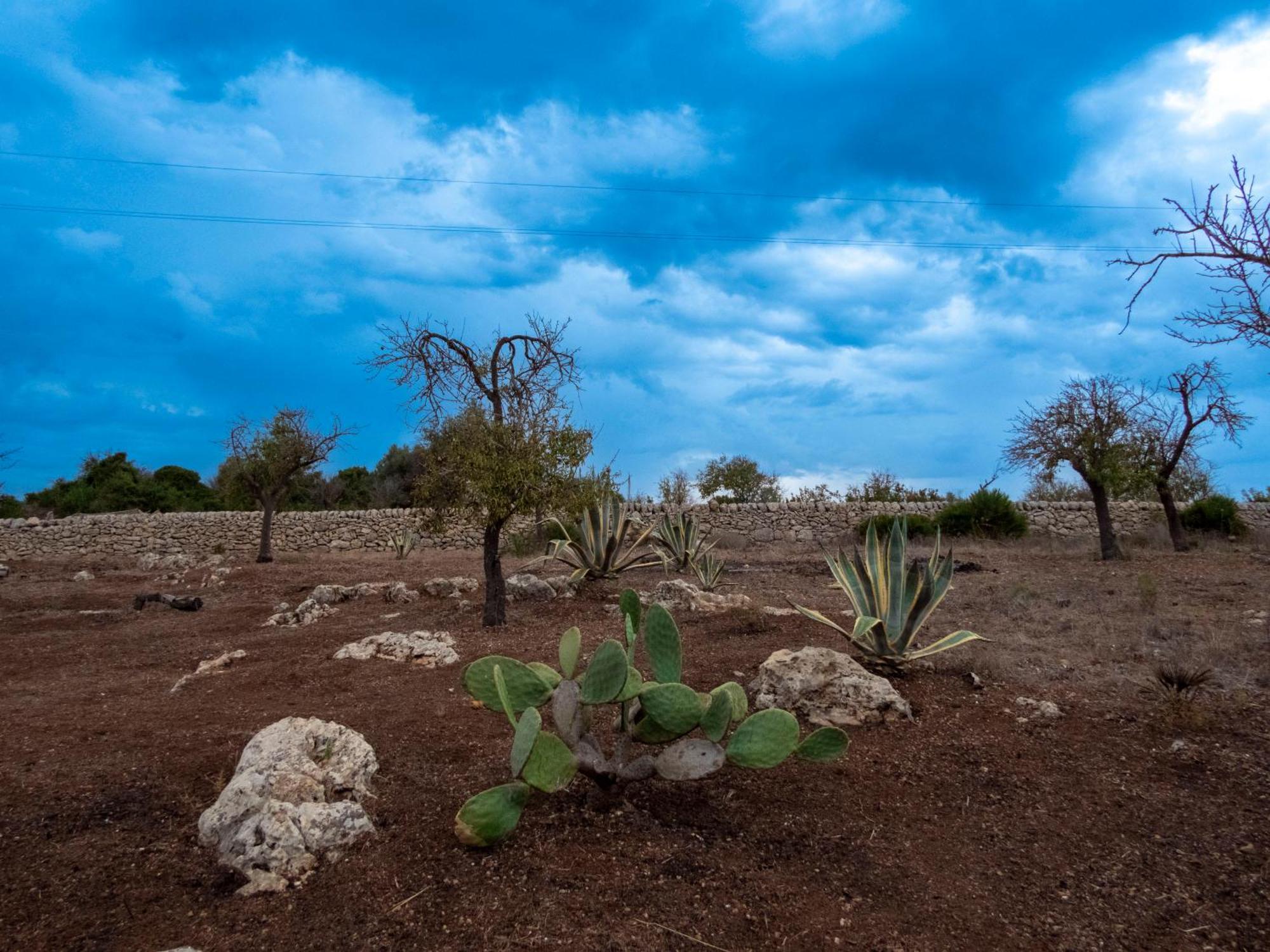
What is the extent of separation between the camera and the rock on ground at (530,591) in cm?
885

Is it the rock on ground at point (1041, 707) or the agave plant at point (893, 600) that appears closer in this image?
the rock on ground at point (1041, 707)

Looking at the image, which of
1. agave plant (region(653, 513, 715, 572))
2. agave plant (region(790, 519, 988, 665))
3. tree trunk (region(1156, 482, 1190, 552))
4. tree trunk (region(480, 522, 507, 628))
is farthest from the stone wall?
agave plant (region(790, 519, 988, 665))

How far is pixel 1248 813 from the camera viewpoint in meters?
3.20

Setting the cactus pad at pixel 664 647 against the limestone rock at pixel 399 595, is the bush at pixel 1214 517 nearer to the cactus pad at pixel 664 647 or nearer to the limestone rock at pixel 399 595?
the limestone rock at pixel 399 595

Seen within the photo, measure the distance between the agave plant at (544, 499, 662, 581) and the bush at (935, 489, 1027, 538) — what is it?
514 inches

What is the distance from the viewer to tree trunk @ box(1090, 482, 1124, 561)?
45.0 feet

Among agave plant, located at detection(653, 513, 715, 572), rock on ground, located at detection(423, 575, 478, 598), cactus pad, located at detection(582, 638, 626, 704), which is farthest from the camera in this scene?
agave plant, located at detection(653, 513, 715, 572)

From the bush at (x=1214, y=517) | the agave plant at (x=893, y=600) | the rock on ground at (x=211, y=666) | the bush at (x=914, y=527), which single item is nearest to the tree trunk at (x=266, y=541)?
the rock on ground at (x=211, y=666)

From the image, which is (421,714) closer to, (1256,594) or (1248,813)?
(1248,813)

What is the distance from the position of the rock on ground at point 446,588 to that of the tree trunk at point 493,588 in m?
2.18

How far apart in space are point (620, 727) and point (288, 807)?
4.10 ft

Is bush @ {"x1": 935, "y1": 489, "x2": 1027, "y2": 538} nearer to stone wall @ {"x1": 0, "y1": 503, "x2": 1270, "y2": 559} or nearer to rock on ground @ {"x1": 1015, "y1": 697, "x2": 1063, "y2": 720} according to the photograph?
stone wall @ {"x1": 0, "y1": 503, "x2": 1270, "y2": 559}

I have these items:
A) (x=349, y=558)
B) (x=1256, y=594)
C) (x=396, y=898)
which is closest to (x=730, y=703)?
(x=396, y=898)

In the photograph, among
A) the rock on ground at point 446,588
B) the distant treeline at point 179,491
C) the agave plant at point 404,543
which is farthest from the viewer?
the distant treeline at point 179,491
